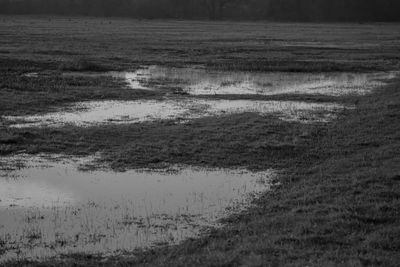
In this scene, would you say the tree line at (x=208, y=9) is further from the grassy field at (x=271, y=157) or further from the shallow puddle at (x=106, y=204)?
the shallow puddle at (x=106, y=204)

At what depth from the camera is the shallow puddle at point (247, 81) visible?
119 feet

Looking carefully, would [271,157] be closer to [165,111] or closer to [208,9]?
[165,111]

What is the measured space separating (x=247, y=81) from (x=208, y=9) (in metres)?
111

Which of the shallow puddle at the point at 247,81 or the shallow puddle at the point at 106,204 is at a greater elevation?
the shallow puddle at the point at 106,204

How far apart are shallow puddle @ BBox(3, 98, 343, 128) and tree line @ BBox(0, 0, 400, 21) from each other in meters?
119

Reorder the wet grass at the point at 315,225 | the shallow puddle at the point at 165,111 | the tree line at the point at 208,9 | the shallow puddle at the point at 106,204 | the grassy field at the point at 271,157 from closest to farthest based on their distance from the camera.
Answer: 1. the wet grass at the point at 315,225
2. the grassy field at the point at 271,157
3. the shallow puddle at the point at 106,204
4. the shallow puddle at the point at 165,111
5. the tree line at the point at 208,9

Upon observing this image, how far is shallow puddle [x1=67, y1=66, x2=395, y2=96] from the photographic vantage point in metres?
36.2

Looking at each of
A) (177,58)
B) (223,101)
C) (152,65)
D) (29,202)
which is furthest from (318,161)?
(177,58)

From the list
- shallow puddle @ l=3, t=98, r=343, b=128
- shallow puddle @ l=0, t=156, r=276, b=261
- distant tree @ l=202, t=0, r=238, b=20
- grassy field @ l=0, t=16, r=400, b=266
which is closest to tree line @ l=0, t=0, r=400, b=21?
distant tree @ l=202, t=0, r=238, b=20

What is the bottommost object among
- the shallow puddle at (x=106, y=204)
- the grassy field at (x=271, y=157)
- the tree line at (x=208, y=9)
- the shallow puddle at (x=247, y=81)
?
the shallow puddle at (x=247, y=81)

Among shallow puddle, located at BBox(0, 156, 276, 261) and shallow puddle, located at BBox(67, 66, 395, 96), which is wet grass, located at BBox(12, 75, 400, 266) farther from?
shallow puddle, located at BBox(67, 66, 395, 96)

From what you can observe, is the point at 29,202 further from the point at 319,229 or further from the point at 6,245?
the point at 319,229

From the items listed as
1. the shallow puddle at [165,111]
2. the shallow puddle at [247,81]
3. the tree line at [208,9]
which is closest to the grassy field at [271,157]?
the shallow puddle at [165,111]

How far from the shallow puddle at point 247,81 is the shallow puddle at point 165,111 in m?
4.61
